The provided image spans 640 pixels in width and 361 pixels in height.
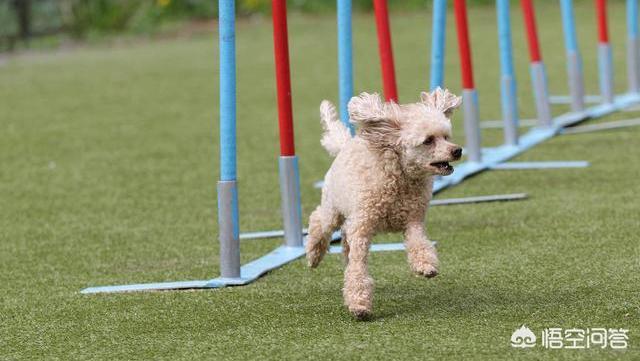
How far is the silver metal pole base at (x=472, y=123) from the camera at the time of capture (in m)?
9.38

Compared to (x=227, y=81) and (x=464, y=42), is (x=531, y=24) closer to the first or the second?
(x=464, y=42)

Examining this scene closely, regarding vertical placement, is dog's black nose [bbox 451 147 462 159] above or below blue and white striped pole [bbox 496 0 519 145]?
below

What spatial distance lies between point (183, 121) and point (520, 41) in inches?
300

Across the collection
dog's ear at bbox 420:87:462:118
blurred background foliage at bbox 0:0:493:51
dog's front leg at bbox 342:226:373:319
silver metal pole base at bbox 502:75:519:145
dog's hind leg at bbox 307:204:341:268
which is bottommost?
dog's front leg at bbox 342:226:373:319

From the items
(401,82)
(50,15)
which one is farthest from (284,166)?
(50,15)

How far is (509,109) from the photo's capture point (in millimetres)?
10242

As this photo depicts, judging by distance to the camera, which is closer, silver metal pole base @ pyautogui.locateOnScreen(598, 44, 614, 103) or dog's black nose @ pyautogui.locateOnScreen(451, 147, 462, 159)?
dog's black nose @ pyautogui.locateOnScreen(451, 147, 462, 159)

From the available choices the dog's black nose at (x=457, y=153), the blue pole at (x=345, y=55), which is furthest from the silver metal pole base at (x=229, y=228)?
the blue pole at (x=345, y=55)

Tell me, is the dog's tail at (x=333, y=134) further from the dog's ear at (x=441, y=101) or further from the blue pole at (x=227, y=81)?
the dog's ear at (x=441, y=101)

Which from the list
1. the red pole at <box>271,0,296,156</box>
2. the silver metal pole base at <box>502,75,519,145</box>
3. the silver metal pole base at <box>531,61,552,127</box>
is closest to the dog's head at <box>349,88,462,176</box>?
the red pole at <box>271,0,296,156</box>

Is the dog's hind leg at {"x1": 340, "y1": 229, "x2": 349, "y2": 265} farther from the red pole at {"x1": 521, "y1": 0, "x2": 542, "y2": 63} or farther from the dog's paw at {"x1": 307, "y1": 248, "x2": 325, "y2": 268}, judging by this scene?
the red pole at {"x1": 521, "y1": 0, "x2": 542, "y2": 63}

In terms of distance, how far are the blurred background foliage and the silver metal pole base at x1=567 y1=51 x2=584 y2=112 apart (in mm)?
13980

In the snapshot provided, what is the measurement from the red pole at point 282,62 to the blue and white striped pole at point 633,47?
7403mm

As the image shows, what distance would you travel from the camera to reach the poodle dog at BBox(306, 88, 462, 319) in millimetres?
5094
